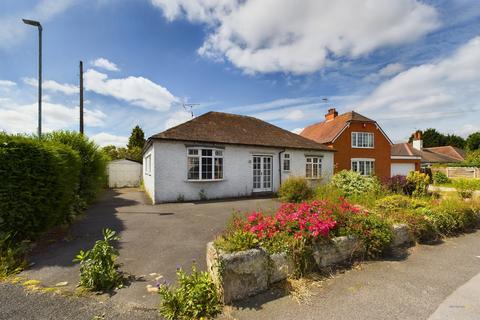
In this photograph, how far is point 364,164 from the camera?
21.9m

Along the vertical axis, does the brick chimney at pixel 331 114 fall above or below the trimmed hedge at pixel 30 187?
above

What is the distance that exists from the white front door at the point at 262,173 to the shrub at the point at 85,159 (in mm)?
8341

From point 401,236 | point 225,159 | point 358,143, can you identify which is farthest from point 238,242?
point 358,143

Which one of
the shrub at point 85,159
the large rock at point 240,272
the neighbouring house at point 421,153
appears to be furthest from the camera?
the neighbouring house at point 421,153

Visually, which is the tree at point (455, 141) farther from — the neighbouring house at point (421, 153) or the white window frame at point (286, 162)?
the white window frame at point (286, 162)

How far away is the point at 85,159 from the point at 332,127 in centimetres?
2094

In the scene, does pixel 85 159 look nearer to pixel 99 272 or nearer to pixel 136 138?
pixel 99 272

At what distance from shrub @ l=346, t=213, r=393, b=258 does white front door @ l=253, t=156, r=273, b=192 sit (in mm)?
8989

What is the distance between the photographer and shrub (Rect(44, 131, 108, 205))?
9555 millimetres

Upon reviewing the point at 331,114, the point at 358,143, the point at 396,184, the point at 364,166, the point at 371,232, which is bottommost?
the point at 371,232

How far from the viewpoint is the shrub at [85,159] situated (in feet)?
31.3

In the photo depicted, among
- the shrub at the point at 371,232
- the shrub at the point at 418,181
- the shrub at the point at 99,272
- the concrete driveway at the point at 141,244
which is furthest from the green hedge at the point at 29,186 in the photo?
the shrub at the point at 418,181

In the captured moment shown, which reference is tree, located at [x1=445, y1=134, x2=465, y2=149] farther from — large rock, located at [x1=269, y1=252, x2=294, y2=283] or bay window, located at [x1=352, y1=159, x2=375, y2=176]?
large rock, located at [x1=269, y1=252, x2=294, y2=283]

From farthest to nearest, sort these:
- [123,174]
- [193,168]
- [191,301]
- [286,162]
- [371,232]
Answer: [123,174] → [286,162] → [193,168] → [371,232] → [191,301]
